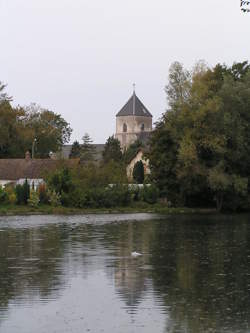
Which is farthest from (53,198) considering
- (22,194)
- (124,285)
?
(124,285)

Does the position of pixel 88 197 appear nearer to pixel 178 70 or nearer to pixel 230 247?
pixel 178 70

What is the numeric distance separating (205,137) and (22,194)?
16.1 metres

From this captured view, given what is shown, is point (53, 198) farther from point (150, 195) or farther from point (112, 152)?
point (112, 152)

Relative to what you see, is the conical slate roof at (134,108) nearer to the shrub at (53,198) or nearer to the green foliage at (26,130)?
the green foliage at (26,130)

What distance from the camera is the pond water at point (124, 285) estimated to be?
14273mm

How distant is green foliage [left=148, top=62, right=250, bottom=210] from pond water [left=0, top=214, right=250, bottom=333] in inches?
1174

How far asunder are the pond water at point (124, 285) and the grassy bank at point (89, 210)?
28.0 meters

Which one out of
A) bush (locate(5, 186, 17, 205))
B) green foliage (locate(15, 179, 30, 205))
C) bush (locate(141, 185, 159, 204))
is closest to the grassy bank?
bush (locate(5, 186, 17, 205))

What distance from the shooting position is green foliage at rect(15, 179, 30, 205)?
214ft

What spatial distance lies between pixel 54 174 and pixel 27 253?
133 ft

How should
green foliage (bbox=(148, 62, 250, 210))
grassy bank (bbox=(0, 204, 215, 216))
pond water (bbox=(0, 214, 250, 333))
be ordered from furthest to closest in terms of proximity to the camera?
green foliage (bbox=(148, 62, 250, 210))
grassy bank (bbox=(0, 204, 215, 216))
pond water (bbox=(0, 214, 250, 333))

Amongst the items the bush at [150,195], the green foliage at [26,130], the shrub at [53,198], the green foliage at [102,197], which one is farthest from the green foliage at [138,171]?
the shrub at [53,198]

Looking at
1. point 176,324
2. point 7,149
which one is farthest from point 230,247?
point 7,149

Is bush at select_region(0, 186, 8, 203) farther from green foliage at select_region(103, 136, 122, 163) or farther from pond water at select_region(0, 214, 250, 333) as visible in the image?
green foliage at select_region(103, 136, 122, 163)
